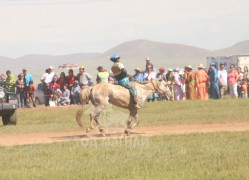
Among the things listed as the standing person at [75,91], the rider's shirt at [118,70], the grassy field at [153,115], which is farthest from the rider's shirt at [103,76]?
the rider's shirt at [118,70]

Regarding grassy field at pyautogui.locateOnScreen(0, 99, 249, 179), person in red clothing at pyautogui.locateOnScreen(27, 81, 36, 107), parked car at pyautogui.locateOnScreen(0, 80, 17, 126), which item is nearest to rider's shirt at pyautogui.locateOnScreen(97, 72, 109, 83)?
parked car at pyautogui.locateOnScreen(0, 80, 17, 126)

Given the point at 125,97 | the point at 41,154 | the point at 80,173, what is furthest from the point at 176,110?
the point at 80,173

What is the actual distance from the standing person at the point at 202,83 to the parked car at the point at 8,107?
9706 millimetres

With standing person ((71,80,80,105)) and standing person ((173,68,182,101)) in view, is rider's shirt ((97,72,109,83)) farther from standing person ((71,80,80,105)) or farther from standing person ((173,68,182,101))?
standing person ((173,68,182,101))

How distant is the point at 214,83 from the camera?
3173 cm

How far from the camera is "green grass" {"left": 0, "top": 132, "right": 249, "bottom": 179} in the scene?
12.2 m

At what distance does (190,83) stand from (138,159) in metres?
17.7

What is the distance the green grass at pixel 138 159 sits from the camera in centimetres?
1222

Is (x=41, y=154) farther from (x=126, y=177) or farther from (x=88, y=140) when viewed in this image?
(x=126, y=177)

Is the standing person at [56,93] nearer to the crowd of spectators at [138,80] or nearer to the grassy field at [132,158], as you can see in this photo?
the crowd of spectators at [138,80]

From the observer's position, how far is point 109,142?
1702 centimetres

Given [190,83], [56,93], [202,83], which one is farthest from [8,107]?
[202,83]

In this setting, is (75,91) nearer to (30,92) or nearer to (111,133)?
(30,92)

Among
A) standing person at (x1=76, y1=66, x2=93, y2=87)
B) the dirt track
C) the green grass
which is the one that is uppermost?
standing person at (x1=76, y1=66, x2=93, y2=87)
